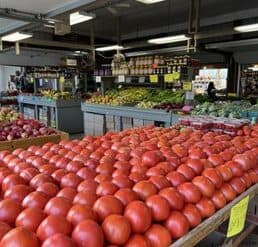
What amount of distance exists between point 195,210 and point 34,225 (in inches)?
29.1

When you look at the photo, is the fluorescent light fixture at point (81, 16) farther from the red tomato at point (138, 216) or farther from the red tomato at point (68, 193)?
the red tomato at point (138, 216)

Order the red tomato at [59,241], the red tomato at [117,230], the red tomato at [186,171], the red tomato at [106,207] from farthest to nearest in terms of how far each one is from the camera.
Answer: the red tomato at [186,171] < the red tomato at [106,207] < the red tomato at [117,230] < the red tomato at [59,241]

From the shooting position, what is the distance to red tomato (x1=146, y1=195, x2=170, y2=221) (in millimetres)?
1315

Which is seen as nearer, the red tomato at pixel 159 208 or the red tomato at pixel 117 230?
the red tomato at pixel 117 230

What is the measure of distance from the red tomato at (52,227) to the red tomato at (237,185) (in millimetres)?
1084

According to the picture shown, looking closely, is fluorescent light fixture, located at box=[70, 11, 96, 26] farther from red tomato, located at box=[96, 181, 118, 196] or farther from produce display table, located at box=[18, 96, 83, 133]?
red tomato, located at box=[96, 181, 118, 196]

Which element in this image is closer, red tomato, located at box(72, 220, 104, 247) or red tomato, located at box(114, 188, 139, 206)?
red tomato, located at box(72, 220, 104, 247)

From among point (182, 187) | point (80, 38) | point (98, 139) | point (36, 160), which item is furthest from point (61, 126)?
point (182, 187)

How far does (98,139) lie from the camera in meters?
2.69

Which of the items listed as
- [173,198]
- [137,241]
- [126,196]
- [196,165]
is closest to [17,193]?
[126,196]

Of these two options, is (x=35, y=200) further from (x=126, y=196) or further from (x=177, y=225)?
(x=177, y=225)

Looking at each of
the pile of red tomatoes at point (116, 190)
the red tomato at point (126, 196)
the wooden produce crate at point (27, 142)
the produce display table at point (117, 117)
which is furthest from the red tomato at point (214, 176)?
the produce display table at point (117, 117)

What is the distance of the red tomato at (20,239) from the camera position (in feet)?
3.29

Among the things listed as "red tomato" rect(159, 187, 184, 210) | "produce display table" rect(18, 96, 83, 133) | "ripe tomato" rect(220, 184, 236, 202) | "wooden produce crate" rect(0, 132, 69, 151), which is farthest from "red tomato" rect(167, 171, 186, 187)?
"produce display table" rect(18, 96, 83, 133)
